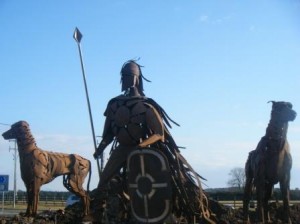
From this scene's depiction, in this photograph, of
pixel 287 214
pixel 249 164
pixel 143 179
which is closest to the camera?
pixel 143 179

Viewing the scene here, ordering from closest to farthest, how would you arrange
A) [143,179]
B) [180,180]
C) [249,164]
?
[143,179], [180,180], [249,164]

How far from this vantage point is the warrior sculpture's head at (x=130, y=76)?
780 cm

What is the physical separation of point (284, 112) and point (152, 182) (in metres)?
3.88

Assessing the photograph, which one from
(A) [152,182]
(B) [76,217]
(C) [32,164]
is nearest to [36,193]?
(C) [32,164]

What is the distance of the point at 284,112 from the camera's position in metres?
9.30

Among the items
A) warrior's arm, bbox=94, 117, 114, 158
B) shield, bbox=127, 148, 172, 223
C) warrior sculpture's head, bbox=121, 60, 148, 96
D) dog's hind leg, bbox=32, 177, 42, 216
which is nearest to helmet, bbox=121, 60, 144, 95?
warrior sculpture's head, bbox=121, 60, 148, 96

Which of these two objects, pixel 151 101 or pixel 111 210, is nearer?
pixel 151 101

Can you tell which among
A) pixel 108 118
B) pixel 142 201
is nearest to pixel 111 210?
pixel 108 118

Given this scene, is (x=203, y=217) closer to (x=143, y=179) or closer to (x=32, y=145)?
(x=143, y=179)

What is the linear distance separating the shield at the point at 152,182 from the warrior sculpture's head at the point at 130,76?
1711 mm

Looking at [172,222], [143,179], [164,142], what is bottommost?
[172,222]

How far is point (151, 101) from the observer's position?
7570 mm

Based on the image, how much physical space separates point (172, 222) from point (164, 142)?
1.21 m

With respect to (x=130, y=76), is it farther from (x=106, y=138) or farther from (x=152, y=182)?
(x=152, y=182)
